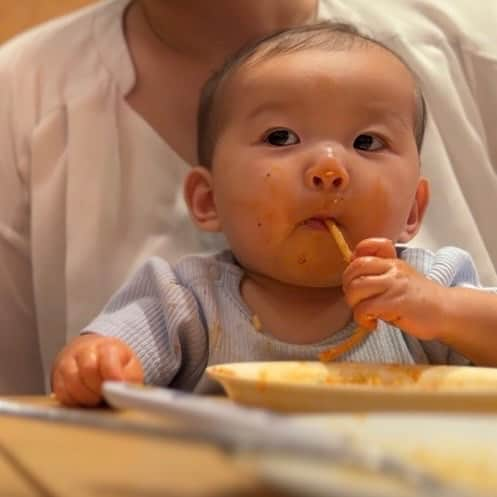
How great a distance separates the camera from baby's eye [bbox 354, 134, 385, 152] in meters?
0.88

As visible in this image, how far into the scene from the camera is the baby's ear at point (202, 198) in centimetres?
96

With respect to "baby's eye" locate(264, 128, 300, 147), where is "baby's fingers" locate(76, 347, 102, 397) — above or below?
below

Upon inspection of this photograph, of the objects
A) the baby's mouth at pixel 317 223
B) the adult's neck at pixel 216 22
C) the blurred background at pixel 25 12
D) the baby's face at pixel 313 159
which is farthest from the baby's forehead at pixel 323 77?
the blurred background at pixel 25 12

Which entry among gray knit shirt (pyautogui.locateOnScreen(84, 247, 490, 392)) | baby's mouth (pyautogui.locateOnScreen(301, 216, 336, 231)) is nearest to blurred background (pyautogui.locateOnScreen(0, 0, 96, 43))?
gray knit shirt (pyautogui.locateOnScreen(84, 247, 490, 392))

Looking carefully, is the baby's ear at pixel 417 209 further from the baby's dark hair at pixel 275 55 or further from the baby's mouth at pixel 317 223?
the baby's mouth at pixel 317 223

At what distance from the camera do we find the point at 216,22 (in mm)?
1164

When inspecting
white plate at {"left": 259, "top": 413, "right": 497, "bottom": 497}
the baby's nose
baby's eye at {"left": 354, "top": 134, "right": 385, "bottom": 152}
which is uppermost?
white plate at {"left": 259, "top": 413, "right": 497, "bottom": 497}

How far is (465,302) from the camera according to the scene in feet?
2.60

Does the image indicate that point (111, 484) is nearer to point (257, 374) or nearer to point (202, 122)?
point (257, 374)

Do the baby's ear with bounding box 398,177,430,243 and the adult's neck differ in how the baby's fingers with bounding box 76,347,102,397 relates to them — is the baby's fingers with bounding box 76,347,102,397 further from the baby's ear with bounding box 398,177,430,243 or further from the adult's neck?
the adult's neck

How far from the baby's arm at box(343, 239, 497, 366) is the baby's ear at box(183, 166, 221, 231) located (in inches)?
9.8

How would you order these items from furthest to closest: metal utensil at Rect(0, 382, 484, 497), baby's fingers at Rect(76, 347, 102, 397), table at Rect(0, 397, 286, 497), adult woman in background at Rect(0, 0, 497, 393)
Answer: adult woman in background at Rect(0, 0, 497, 393) < baby's fingers at Rect(76, 347, 102, 397) < table at Rect(0, 397, 286, 497) < metal utensil at Rect(0, 382, 484, 497)

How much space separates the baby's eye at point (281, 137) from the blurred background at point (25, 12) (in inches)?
36.0

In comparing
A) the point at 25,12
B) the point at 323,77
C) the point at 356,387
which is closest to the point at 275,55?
the point at 323,77
